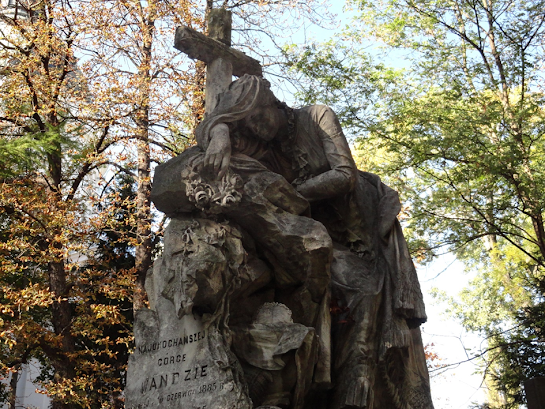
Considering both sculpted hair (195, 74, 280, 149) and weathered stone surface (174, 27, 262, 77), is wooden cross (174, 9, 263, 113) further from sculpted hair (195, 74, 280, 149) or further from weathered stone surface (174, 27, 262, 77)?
sculpted hair (195, 74, 280, 149)

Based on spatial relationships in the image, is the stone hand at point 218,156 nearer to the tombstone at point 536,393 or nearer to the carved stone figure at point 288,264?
the carved stone figure at point 288,264

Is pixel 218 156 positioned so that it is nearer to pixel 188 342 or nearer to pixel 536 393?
pixel 188 342

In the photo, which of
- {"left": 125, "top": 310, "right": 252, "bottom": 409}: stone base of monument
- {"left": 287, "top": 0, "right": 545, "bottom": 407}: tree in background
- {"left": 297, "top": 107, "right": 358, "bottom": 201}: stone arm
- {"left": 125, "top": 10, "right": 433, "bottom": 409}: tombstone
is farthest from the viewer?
{"left": 287, "top": 0, "right": 545, "bottom": 407}: tree in background

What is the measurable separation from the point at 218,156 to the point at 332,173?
1040 mm

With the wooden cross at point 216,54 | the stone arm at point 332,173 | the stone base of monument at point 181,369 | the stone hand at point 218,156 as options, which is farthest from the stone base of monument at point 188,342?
the wooden cross at point 216,54

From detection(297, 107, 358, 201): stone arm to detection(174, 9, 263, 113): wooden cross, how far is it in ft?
2.97

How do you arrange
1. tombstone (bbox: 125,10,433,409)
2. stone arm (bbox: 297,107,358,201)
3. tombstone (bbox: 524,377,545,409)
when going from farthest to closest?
1. tombstone (bbox: 524,377,545,409)
2. stone arm (bbox: 297,107,358,201)
3. tombstone (bbox: 125,10,433,409)

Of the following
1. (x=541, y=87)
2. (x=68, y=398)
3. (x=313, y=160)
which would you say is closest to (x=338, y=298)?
(x=313, y=160)

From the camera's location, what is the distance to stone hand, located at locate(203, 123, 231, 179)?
512 cm

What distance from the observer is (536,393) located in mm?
7789

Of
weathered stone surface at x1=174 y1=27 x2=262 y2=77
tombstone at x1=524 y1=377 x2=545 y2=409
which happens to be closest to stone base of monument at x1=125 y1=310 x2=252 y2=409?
weathered stone surface at x1=174 y1=27 x2=262 y2=77

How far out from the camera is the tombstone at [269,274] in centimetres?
464

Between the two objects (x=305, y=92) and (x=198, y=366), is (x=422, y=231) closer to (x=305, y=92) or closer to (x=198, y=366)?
(x=305, y=92)

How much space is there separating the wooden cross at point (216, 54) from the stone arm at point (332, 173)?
2.97 ft
